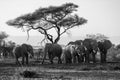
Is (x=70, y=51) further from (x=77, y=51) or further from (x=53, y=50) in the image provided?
(x=53, y=50)

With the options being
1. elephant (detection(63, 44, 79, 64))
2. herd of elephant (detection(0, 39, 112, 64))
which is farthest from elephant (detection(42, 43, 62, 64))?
elephant (detection(63, 44, 79, 64))

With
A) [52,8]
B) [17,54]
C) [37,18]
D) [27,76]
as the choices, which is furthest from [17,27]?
[27,76]

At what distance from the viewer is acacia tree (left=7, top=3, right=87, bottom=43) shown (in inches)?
1364

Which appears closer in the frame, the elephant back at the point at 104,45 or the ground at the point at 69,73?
the ground at the point at 69,73

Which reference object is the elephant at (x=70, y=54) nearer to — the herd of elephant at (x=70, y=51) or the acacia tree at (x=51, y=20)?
the herd of elephant at (x=70, y=51)

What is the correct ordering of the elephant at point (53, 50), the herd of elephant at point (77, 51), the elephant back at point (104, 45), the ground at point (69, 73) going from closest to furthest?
the ground at point (69, 73) → the herd of elephant at point (77, 51) → the elephant at point (53, 50) → the elephant back at point (104, 45)

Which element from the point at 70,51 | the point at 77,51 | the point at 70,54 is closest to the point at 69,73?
the point at 77,51

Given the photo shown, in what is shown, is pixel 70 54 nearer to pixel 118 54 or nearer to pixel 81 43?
pixel 81 43

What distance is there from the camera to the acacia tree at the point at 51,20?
34.7 metres

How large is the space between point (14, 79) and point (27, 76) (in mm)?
1163

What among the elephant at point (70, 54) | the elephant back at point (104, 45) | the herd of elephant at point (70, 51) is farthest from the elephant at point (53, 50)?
the elephant back at point (104, 45)

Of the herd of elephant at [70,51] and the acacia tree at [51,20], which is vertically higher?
the acacia tree at [51,20]

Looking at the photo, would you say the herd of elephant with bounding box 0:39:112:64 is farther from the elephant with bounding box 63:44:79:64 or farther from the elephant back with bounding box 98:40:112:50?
the elephant back with bounding box 98:40:112:50

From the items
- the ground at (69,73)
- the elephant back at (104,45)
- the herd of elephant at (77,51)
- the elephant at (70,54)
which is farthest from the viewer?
the elephant back at (104,45)
